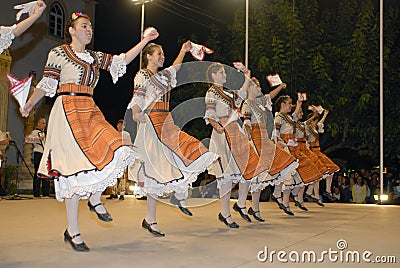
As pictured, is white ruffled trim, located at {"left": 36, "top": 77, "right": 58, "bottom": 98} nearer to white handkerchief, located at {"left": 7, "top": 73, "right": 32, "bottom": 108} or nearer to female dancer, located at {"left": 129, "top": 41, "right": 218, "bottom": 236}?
white handkerchief, located at {"left": 7, "top": 73, "right": 32, "bottom": 108}

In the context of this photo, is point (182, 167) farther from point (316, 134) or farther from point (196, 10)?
point (196, 10)

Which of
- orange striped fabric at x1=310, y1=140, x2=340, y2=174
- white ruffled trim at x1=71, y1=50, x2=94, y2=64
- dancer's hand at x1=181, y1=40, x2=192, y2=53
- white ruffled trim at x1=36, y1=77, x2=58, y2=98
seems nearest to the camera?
white ruffled trim at x1=36, y1=77, x2=58, y2=98

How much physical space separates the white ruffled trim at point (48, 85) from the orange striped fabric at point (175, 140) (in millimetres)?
841

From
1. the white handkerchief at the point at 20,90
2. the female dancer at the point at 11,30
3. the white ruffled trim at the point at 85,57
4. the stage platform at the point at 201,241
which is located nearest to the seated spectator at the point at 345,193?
the stage platform at the point at 201,241

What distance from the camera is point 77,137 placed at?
3111 mm

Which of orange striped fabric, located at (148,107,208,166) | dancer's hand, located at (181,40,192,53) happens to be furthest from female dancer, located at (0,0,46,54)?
dancer's hand, located at (181,40,192,53)

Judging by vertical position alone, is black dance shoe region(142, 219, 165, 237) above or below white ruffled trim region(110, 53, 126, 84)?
below

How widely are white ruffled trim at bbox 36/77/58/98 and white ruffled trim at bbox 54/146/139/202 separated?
533 millimetres

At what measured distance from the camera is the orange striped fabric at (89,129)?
304 cm

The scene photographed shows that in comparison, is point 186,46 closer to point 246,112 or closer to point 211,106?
point 211,106

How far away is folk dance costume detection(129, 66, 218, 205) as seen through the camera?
3.76 meters

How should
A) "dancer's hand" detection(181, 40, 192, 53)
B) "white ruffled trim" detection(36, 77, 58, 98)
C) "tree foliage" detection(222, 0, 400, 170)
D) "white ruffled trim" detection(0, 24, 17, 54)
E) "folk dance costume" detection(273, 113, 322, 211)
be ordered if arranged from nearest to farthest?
1. "white ruffled trim" detection(0, 24, 17, 54)
2. "white ruffled trim" detection(36, 77, 58, 98)
3. "dancer's hand" detection(181, 40, 192, 53)
4. "folk dance costume" detection(273, 113, 322, 211)
5. "tree foliage" detection(222, 0, 400, 170)

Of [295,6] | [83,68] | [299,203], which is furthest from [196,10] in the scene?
[83,68]

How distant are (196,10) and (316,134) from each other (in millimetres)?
4728
